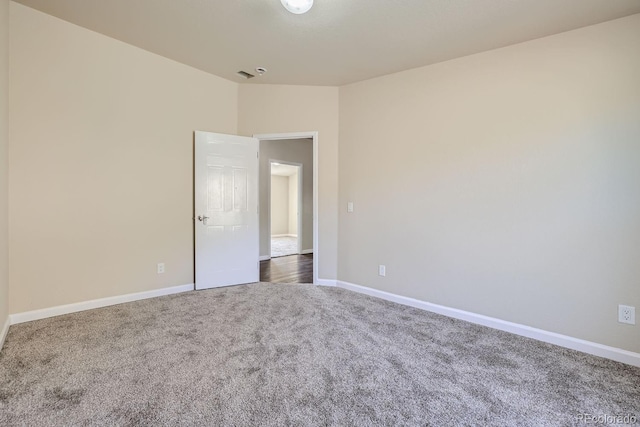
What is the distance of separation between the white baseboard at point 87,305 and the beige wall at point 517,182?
2417 millimetres

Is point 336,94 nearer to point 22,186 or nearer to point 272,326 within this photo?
point 272,326

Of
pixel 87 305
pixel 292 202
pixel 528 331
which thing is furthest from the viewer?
pixel 292 202

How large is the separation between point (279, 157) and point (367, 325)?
449cm

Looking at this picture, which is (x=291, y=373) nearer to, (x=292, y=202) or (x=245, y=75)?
(x=245, y=75)

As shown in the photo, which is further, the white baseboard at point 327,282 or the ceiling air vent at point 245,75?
the white baseboard at point 327,282

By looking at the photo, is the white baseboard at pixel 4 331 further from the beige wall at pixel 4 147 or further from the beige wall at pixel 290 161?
the beige wall at pixel 290 161

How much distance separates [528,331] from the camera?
2596mm

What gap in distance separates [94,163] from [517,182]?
160 inches

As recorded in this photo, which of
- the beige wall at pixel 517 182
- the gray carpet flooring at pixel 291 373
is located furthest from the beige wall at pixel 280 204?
the gray carpet flooring at pixel 291 373

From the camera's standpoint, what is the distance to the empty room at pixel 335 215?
1826 mm

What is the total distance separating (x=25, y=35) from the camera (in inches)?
104

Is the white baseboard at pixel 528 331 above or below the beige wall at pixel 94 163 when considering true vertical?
below

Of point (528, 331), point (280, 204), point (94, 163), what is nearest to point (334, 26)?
point (94, 163)

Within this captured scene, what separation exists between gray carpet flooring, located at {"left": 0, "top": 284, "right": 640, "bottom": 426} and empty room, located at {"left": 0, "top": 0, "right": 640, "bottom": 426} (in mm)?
17
